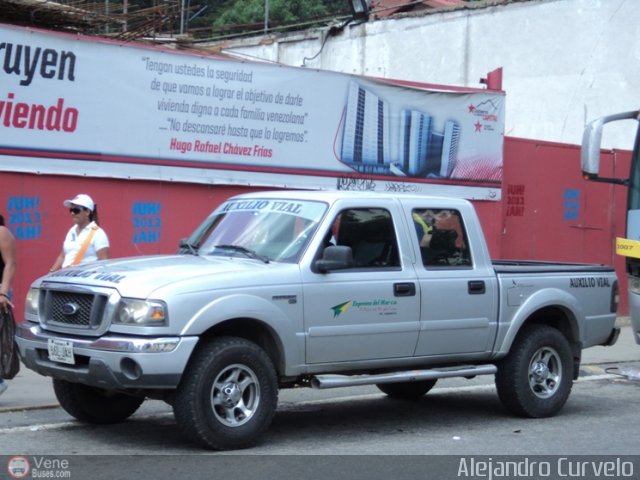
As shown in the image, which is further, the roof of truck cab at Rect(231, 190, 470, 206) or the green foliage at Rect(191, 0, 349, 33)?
the green foliage at Rect(191, 0, 349, 33)

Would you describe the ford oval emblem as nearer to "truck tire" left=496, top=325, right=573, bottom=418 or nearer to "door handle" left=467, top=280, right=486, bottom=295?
"door handle" left=467, top=280, right=486, bottom=295

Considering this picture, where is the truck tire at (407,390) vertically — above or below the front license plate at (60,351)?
below

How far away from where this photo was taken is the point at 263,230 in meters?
8.02

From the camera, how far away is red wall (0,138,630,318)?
1153 centimetres

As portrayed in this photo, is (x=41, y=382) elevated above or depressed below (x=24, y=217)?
below

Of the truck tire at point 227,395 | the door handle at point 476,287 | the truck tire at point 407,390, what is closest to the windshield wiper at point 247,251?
the truck tire at point 227,395

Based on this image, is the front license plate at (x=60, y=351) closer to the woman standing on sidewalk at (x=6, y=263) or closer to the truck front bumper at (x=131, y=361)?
the truck front bumper at (x=131, y=361)

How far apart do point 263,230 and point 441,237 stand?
1.63m

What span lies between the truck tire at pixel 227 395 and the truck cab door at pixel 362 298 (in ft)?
1.62

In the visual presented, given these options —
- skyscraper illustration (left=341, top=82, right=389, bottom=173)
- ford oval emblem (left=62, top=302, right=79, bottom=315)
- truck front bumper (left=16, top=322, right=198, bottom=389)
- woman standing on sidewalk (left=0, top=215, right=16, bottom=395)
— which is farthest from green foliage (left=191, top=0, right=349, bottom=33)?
truck front bumper (left=16, top=322, right=198, bottom=389)

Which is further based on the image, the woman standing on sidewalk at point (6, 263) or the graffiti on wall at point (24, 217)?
the graffiti on wall at point (24, 217)

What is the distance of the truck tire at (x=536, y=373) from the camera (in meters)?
8.84

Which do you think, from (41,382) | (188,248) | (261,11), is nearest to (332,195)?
(188,248)

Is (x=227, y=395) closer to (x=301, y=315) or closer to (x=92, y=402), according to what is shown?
(x=301, y=315)
